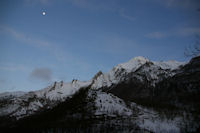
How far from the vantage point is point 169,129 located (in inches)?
5595

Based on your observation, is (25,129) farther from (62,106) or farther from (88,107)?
(88,107)

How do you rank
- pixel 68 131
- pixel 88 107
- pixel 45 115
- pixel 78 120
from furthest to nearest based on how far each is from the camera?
pixel 88 107 < pixel 78 120 < pixel 68 131 < pixel 45 115

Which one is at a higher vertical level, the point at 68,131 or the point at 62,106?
the point at 62,106

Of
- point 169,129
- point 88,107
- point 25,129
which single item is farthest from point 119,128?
point 25,129

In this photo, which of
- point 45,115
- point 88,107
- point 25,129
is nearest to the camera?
point 25,129

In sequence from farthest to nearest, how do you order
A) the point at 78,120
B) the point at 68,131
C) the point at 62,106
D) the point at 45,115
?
1. the point at 78,120
2. the point at 68,131
3. the point at 45,115
4. the point at 62,106

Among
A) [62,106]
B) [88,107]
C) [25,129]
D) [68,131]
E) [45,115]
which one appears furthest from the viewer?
[88,107]

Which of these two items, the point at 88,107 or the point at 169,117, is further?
the point at 88,107

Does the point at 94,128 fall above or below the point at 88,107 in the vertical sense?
below

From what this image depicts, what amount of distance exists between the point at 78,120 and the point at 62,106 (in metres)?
45.6

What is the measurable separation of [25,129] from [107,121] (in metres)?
76.4

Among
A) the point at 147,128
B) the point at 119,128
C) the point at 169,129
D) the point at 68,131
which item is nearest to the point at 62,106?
the point at 68,131

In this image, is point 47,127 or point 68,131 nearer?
point 47,127

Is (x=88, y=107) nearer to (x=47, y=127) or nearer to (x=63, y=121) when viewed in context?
(x=63, y=121)
